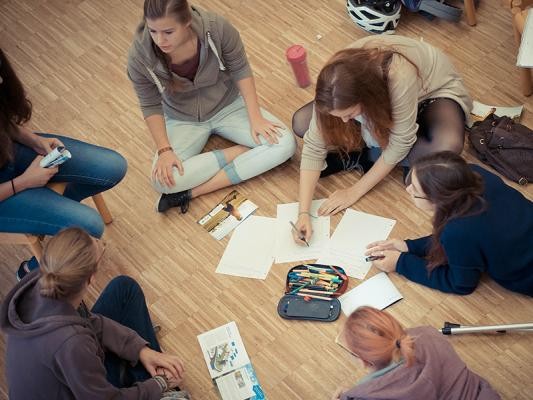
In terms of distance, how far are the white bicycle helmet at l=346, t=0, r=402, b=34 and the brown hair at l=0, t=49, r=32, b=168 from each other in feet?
5.38

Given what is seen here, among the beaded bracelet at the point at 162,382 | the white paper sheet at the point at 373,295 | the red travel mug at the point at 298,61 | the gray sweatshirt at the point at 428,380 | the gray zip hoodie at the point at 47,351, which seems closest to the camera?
the gray sweatshirt at the point at 428,380

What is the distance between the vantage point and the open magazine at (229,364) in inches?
109

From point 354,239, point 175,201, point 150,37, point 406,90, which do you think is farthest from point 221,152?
point 406,90

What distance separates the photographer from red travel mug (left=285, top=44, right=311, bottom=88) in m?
3.51

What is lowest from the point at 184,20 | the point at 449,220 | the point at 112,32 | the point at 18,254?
the point at 18,254

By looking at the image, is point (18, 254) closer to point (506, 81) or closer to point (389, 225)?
point (389, 225)

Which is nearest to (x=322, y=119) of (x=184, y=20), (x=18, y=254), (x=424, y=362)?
(x=184, y=20)

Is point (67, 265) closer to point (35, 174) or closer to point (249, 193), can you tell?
point (35, 174)

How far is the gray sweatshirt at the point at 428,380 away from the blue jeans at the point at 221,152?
131 cm

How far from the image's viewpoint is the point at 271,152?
3268 millimetres

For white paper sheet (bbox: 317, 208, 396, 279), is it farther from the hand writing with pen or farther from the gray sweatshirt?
the gray sweatshirt

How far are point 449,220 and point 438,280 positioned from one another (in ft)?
1.18

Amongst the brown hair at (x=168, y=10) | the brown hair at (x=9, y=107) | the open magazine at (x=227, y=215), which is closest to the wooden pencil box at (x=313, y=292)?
the open magazine at (x=227, y=215)

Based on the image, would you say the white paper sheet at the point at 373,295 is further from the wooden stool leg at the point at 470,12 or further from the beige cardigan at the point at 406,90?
the wooden stool leg at the point at 470,12
